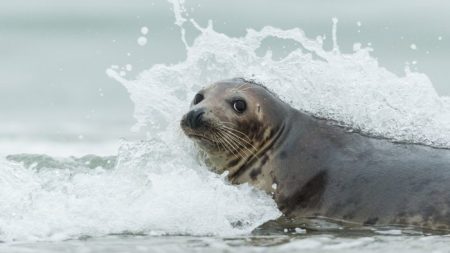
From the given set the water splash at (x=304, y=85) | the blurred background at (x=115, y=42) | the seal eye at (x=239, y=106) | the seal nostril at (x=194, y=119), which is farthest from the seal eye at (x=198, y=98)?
the blurred background at (x=115, y=42)

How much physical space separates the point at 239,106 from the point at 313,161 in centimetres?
74

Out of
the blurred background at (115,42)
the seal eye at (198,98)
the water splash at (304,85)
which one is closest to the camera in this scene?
the seal eye at (198,98)

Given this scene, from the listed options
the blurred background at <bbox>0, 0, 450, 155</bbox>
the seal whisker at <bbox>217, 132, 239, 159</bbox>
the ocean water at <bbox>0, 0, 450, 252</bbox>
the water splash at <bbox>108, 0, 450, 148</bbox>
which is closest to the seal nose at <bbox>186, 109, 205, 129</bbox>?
the seal whisker at <bbox>217, 132, 239, 159</bbox>

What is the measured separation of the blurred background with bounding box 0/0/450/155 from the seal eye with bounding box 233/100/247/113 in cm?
939

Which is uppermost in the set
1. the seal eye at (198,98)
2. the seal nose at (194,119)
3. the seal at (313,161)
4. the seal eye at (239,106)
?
the seal eye at (198,98)

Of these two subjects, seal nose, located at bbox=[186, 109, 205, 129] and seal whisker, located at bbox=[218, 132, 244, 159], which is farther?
seal whisker, located at bbox=[218, 132, 244, 159]

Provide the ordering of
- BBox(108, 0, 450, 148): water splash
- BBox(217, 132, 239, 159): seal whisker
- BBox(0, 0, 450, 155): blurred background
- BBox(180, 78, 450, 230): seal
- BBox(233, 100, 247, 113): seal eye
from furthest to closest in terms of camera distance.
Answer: BBox(0, 0, 450, 155): blurred background < BBox(108, 0, 450, 148): water splash < BBox(233, 100, 247, 113): seal eye < BBox(217, 132, 239, 159): seal whisker < BBox(180, 78, 450, 230): seal

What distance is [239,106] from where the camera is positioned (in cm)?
905

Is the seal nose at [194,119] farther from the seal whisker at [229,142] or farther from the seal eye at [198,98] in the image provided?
the seal eye at [198,98]

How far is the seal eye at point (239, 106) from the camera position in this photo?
29.7 ft

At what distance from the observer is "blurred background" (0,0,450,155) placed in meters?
21.1

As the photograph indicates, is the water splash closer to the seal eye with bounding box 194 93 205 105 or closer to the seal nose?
the seal eye with bounding box 194 93 205 105

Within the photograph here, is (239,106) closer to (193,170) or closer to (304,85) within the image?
(193,170)

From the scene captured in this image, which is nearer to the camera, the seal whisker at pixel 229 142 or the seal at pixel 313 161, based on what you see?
the seal at pixel 313 161
